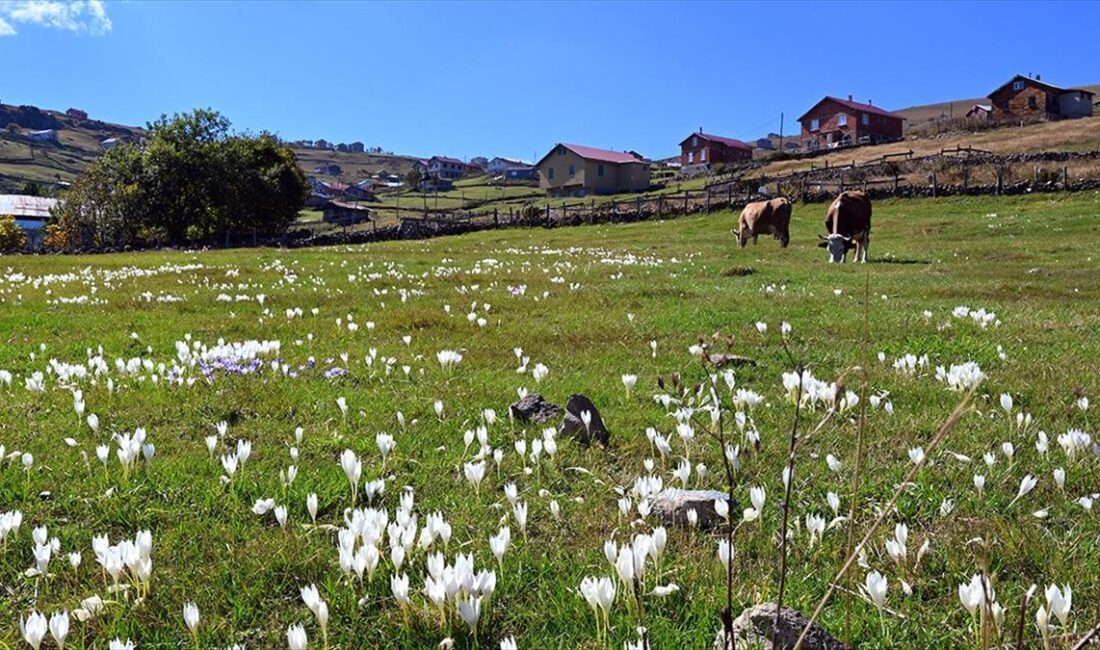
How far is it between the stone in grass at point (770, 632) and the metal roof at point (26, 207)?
132 metres

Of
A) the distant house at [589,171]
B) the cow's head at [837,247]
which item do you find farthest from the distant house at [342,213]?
the cow's head at [837,247]

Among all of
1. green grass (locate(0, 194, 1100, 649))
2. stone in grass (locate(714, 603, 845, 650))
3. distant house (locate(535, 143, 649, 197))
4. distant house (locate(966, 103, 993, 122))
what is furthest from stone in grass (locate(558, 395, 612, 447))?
distant house (locate(966, 103, 993, 122))

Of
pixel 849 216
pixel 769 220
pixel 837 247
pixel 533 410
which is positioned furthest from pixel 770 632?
pixel 769 220

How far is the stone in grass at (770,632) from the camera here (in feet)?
9.12

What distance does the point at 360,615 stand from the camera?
132 inches

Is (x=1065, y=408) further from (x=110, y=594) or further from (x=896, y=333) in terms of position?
(x=110, y=594)


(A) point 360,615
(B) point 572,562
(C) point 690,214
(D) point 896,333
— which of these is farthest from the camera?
(C) point 690,214

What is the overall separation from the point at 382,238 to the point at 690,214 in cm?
2912

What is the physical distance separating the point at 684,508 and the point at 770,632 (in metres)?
1.43

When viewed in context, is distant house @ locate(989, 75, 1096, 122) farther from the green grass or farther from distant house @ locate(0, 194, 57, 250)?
distant house @ locate(0, 194, 57, 250)

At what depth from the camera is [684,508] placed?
4262 mm

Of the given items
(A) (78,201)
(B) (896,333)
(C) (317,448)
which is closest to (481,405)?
(C) (317,448)

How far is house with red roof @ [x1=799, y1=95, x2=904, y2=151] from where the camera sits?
136375 mm

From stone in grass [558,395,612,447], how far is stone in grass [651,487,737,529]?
1525mm
